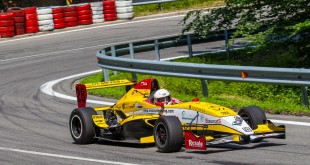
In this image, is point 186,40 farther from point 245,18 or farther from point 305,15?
point 305,15

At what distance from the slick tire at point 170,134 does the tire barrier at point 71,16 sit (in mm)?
23095

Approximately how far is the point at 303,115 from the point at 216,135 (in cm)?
293

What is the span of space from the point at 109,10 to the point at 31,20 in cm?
426

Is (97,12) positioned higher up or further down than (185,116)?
further down

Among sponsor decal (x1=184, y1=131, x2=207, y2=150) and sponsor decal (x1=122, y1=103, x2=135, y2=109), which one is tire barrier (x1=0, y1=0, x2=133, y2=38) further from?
sponsor decal (x1=184, y1=131, x2=207, y2=150)

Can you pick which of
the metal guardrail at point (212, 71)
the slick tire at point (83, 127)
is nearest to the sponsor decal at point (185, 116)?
the slick tire at point (83, 127)

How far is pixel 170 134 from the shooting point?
11102 millimetres

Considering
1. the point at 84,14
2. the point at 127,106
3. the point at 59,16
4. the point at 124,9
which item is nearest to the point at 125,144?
the point at 127,106

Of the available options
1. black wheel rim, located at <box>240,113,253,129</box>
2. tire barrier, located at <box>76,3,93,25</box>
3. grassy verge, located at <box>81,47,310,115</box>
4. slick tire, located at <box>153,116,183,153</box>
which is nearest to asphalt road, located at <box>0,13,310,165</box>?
slick tire, located at <box>153,116,183,153</box>

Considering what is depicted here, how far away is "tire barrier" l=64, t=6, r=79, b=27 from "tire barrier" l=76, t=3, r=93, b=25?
0.18 m

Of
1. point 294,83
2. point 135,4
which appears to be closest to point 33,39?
point 135,4

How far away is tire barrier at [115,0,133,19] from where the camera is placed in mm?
36034

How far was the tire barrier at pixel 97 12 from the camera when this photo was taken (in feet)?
115

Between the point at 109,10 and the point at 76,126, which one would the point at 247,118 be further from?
the point at 109,10
